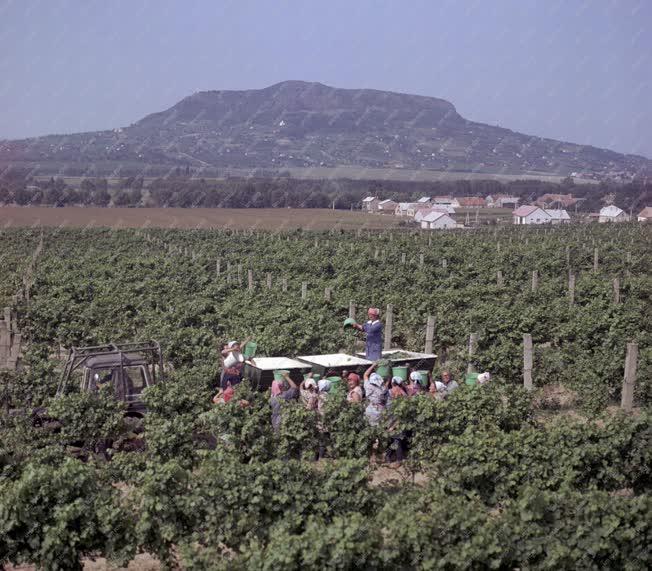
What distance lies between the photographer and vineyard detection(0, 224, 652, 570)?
24.4ft

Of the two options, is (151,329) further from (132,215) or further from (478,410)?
(132,215)


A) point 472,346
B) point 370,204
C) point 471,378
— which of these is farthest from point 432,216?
point 471,378

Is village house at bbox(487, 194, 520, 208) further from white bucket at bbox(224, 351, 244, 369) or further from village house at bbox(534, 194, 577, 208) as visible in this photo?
white bucket at bbox(224, 351, 244, 369)

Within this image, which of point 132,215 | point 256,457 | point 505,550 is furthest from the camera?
point 132,215

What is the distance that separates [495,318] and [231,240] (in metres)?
32.2

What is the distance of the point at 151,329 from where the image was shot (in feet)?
55.4

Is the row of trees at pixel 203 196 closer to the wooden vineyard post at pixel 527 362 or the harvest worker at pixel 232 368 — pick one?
the wooden vineyard post at pixel 527 362

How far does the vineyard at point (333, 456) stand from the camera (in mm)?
7426

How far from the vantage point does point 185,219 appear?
79.4m

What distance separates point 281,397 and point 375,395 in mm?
1410

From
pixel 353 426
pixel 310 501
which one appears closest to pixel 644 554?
pixel 310 501

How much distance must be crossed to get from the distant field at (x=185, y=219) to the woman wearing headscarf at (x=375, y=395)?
2299 inches

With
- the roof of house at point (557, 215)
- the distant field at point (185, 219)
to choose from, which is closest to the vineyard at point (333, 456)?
the distant field at point (185, 219)

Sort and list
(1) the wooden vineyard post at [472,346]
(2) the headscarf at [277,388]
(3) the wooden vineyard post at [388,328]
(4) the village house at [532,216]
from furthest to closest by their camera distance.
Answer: (4) the village house at [532,216]
(3) the wooden vineyard post at [388,328]
(1) the wooden vineyard post at [472,346]
(2) the headscarf at [277,388]
